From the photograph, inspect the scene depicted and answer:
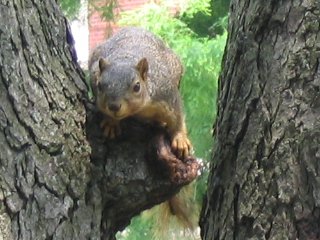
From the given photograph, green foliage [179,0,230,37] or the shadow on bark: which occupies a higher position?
the shadow on bark

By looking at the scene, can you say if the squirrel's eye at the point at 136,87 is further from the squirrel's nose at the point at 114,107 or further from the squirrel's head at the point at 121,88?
the squirrel's nose at the point at 114,107

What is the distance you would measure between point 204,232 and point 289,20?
637 mm

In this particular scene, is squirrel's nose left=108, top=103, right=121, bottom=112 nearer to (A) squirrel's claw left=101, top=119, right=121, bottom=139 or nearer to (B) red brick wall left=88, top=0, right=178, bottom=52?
(A) squirrel's claw left=101, top=119, right=121, bottom=139

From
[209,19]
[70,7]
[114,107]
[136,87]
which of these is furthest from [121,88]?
[209,19]

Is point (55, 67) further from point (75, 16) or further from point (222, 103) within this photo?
point (75, 16)

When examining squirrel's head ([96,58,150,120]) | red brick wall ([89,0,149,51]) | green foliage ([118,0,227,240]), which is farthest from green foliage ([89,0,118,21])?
squirrel's head ([96,58,150,120])

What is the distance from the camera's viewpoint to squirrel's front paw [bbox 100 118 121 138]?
2402 millimetres

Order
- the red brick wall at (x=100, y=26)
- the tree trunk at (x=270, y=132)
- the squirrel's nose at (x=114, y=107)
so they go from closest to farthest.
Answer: the tree trunk at (x=270, y=132)
the squirrel's nose at (x=114, y=107)
the red brick wall at (x=100, y=26)

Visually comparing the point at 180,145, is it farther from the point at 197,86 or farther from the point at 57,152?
the point at 197,86

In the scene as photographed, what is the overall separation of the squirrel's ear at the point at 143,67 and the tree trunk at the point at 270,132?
17.7 inches

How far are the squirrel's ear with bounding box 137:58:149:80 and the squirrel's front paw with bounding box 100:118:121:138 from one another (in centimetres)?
34

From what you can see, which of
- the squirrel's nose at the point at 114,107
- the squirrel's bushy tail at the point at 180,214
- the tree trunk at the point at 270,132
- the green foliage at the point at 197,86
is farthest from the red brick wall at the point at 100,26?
the tree trunk at the point at 270,132

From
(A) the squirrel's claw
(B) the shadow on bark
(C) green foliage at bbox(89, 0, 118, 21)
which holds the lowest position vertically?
(C) green foliage at bbox(89, 0, 118, 21)

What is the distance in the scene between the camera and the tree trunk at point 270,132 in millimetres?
2066
